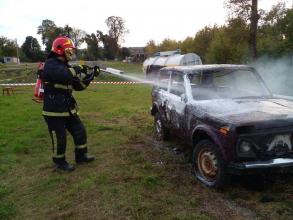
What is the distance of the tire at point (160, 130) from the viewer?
307 inches

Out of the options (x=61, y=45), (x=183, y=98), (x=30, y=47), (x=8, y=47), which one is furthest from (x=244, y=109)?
(x=8, y=47)

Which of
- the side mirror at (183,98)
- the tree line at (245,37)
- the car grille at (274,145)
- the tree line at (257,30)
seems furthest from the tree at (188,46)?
the car grille at (274,145)

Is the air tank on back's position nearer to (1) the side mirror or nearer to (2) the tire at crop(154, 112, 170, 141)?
(2) the tire at crop(154, 112, 170, 141)

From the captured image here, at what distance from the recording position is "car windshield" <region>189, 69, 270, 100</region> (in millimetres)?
6242

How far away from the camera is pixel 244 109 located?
5.11 m

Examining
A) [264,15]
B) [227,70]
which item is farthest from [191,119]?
[264,15]

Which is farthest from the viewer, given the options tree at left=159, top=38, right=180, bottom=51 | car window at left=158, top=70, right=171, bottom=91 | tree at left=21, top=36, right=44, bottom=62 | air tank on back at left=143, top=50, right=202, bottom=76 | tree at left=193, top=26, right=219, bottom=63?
tree at left=21, top=36, right=44, bottom=62

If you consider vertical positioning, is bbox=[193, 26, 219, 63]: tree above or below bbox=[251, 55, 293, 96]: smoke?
above

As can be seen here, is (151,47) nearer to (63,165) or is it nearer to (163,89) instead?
(163,89)

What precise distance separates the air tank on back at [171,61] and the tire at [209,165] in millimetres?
23054

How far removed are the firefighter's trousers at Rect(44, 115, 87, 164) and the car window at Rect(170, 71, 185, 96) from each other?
1870 millimetres

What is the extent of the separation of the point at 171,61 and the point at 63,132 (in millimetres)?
23900

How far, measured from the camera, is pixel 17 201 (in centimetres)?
514

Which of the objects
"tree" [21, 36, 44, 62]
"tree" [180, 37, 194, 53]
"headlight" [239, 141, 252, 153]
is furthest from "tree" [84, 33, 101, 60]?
"headlight" [239, 141, 252, 153]
